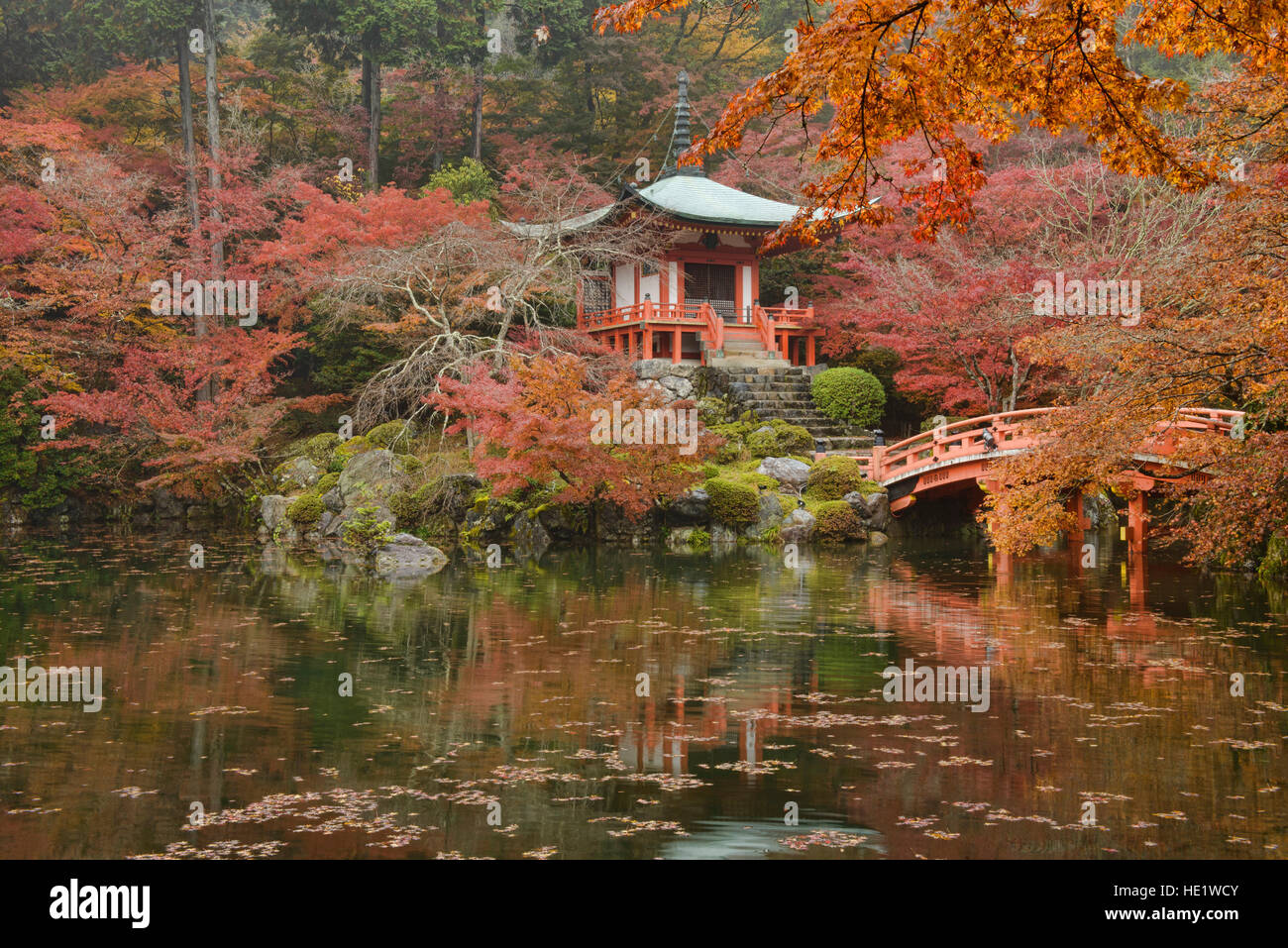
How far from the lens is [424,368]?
21.2 metres

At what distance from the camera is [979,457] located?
755 inches

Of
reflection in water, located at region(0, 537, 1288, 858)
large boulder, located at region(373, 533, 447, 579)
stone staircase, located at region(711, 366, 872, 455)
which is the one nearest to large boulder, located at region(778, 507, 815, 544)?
stone staircase, located at region(711, 366, 872, 455)

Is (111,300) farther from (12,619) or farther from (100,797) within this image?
(100,797)

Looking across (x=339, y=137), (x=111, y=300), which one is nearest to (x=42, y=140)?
(x=111, y=300)

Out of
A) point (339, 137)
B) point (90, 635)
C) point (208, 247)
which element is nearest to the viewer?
point (90, 635)

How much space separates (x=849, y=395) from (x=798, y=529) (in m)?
4.91

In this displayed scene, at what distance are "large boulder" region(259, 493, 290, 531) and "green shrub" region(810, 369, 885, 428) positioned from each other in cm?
1136

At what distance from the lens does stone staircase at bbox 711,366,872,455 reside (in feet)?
76.3

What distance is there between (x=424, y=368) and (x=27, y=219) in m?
8.47

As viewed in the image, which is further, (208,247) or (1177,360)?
(208,247)

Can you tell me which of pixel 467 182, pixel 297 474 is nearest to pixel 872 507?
pixel 297 474

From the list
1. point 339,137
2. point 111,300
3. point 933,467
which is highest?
point 339,137

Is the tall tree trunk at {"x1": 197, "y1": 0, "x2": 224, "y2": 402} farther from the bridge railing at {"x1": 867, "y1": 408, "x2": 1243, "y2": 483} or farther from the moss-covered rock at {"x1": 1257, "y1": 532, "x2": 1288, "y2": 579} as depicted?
the moss-covered rock at {"x1": 1257, "y1": 532, "x2": 1288, "y2": 579}

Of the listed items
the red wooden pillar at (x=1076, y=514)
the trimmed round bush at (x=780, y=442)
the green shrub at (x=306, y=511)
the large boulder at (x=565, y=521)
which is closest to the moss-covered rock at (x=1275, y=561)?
the red wooden pillar at (x=1076, y=514)
